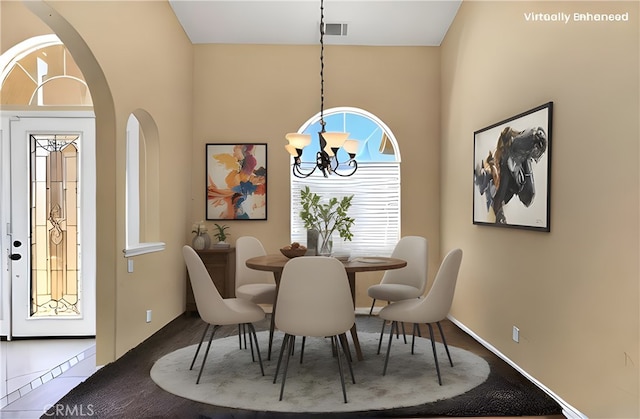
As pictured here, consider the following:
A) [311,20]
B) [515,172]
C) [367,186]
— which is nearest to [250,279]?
[367,186]

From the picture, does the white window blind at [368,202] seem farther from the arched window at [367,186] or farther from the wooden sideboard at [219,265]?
the wooden sideboard at [219,265]

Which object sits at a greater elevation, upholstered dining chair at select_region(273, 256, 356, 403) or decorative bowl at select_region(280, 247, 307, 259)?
decorative bowl at select_region(280, 247, 307, 259)

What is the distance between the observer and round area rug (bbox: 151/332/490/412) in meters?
3.01

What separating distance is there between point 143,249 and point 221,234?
1.52 meters

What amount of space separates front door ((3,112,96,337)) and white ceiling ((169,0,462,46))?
1752 millimetres

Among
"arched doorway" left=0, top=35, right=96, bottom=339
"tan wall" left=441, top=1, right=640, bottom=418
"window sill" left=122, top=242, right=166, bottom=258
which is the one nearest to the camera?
"tan wall" left=441, top=1, right=640, bottom=418

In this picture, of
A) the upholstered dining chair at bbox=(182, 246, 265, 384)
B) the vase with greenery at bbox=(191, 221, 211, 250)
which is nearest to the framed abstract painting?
the vase with greenery at bbox=(191, 221, 211, 250)

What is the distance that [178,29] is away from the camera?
17.7 feet

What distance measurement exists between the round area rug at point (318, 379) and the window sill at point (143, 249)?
2.94ft

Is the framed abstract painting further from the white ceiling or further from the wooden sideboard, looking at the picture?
the white ceiling

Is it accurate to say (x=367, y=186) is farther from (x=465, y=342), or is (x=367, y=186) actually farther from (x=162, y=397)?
(x=162, y=397)

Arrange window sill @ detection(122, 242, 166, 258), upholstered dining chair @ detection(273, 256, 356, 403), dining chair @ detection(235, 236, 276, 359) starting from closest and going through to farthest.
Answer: upholstered dining chair @ detection(273, 256, 356, 403) < window sill @ detection(122, 242, 166, 258) < dining chair @ detection(235, 236, 276, 359)

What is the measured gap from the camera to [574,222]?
290cm

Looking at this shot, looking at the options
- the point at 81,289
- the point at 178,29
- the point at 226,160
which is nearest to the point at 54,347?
the point at 81,289
